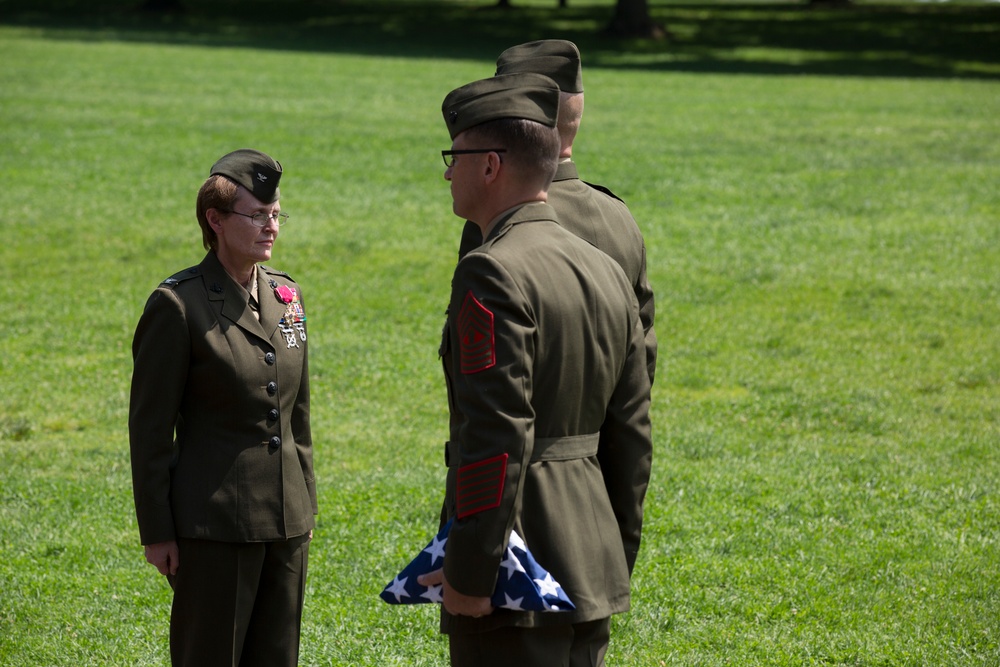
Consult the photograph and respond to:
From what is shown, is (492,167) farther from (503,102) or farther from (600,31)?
(600,31)

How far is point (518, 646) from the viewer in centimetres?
308

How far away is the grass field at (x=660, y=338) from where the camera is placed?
568 centimetres

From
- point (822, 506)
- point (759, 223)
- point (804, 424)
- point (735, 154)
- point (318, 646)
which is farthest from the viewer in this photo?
point (735, 154)

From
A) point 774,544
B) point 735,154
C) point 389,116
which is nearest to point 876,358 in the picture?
point 774,544

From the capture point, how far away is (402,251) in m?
13.9

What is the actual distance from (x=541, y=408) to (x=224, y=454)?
1.24 meters

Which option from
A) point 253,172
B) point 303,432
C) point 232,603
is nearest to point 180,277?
point 253,172

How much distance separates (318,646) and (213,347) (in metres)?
2.03

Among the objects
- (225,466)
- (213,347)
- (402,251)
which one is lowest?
(402,251)

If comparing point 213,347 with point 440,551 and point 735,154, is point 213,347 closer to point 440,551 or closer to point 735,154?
point 440,551

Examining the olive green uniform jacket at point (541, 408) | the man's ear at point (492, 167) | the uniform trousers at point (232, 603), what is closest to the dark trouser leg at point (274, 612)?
the uniform trousers at point (232, 603)

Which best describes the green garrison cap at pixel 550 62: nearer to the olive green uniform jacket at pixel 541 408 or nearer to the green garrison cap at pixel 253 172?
the green garrison cap at pixel 253 172

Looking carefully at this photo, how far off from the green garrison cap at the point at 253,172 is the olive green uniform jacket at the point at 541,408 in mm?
943

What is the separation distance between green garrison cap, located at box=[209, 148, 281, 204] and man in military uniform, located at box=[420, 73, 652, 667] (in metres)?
0.92
